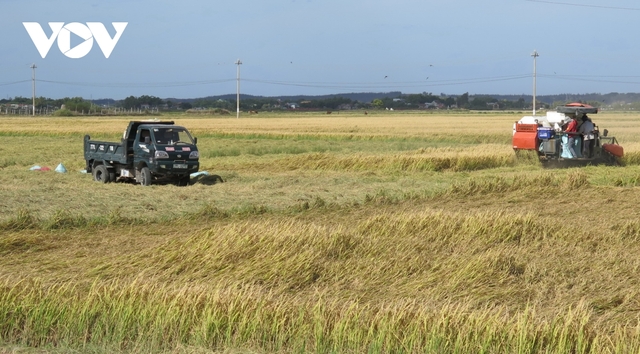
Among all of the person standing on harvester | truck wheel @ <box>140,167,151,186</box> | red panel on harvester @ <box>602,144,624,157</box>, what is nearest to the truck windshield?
truck wheel @ <box>140,167,151,186</box>

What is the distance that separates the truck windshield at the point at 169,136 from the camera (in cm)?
1947

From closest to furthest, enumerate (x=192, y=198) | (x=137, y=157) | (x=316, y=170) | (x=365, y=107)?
1. (x=192, y=198)
2. (x=137, y=157)
3. (x=316, y=170)
4. (x=365, y=107)

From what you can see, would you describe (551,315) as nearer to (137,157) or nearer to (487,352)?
(487,352)

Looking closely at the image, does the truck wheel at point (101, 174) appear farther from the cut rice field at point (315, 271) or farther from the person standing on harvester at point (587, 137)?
the person standing on harvester at point (587, 137)

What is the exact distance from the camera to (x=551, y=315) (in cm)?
Result: 740

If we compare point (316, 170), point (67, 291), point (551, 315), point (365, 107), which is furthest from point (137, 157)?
point (365, 107)

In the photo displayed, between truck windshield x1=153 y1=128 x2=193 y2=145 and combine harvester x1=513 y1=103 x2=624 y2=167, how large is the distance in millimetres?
10769

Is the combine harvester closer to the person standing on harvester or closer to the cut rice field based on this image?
the person standing on harvester

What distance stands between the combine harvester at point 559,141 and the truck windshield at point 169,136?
424 inches

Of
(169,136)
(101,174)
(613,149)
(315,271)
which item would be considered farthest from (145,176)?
(613,149)

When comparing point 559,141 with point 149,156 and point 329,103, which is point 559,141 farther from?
point 329,103

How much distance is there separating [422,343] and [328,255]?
325 centimetres

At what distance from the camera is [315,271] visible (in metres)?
9.06

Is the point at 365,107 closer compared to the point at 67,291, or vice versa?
the point at 67,291
